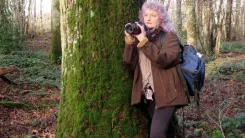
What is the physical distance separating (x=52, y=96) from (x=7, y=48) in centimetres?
927

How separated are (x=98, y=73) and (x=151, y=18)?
935mm

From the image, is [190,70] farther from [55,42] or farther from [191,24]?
[191,24]

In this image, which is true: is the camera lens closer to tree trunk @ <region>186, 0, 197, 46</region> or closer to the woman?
the woman

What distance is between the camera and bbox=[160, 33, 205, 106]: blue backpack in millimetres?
3621

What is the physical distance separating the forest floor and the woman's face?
1698 mm

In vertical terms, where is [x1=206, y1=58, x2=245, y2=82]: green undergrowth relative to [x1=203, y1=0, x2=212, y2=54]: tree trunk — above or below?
below

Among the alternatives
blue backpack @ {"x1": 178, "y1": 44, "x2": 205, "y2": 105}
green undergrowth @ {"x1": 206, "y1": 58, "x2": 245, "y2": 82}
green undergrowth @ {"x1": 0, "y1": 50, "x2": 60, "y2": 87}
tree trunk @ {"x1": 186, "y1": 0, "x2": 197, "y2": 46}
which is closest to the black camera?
blue backpack @ {"x1": 178, "y1": 44, "x2": 205, "y2": 105}

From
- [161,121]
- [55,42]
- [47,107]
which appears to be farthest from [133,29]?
[55,42]

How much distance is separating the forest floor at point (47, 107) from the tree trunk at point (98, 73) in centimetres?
145

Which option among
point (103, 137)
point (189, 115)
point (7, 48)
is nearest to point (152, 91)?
point (103, 137)

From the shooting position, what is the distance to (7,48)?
16688 millimetres

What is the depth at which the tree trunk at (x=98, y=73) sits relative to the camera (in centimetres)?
388

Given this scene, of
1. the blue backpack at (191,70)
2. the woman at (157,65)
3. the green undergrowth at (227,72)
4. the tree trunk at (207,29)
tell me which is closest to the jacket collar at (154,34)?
the woman at (157,65)

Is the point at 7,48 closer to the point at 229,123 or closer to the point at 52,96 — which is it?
the point at 52,96
